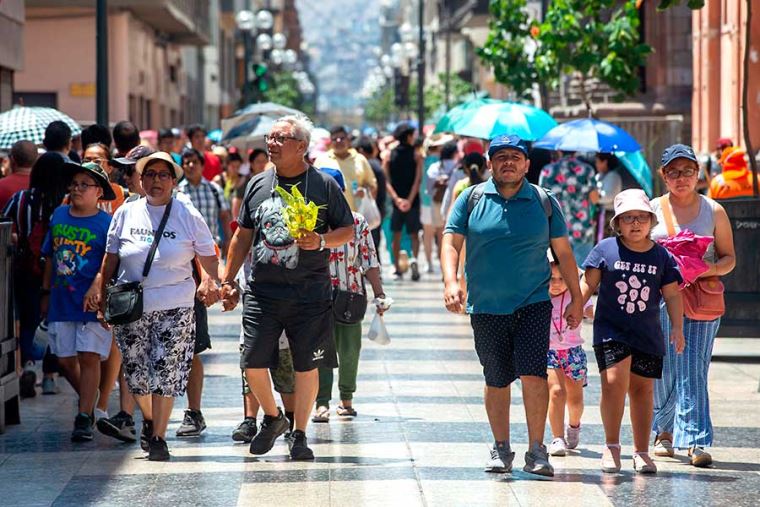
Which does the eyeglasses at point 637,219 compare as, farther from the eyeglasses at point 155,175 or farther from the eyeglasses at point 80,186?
the eyeglasses at point 80,186

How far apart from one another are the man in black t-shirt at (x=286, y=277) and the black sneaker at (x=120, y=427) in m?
0.97

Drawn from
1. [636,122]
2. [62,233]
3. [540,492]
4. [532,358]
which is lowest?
[540,492]

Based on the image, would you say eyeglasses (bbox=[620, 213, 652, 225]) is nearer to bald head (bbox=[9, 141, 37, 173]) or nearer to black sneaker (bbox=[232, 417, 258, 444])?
black sneaker (bbox=[232, 417, 258, 444])

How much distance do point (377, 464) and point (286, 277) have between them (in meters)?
1.12

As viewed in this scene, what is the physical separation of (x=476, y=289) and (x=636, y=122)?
18.5m

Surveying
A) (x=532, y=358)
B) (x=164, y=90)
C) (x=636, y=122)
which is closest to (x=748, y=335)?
(x=532, y=358)

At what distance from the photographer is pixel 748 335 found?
14172mm

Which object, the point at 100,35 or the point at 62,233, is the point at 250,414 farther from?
the point at 100,35

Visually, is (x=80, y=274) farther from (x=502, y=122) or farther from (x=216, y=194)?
(x=502, y=122)

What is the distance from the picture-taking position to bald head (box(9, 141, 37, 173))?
42.2ft

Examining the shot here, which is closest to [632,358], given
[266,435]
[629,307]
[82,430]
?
[629,307]

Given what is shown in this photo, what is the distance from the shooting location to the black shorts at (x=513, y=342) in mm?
8867

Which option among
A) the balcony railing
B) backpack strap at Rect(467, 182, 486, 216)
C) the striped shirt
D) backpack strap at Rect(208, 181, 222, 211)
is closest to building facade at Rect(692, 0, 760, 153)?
the striped shirt

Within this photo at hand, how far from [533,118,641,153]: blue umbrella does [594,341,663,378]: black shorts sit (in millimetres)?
7088
